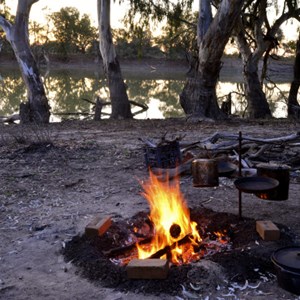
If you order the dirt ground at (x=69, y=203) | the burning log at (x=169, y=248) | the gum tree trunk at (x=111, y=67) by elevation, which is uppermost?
the gum tree trunk at (x=111, y=67)

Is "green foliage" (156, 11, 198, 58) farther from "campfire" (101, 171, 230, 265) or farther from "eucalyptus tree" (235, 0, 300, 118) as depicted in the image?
"campfire" (101, 171, 230, 265)

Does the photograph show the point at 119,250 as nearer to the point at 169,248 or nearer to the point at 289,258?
the point at 169,248

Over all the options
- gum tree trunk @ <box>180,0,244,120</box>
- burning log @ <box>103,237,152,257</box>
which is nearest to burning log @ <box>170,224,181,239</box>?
burning log @ <box>103,237,152,257</box>

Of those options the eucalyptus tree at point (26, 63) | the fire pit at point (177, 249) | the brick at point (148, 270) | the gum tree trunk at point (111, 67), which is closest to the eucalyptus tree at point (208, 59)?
the gum tree trunk at point (111, 67)

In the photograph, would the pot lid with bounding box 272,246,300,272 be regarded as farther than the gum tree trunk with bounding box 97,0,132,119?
No

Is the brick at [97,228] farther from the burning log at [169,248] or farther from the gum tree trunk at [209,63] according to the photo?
the gum tree trunk at [209,63]

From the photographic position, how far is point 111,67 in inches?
545

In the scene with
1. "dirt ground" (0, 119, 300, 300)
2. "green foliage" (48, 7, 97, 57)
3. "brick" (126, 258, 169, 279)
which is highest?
"green foliage" (48, 7, 97, 57)

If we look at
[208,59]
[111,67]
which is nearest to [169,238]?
[208,59]

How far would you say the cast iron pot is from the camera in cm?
289

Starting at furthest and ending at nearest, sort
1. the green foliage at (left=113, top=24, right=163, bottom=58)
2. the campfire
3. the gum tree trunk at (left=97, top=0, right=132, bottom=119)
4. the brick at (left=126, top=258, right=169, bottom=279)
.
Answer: the green foliage at (left=113, top=24, right=163, bottom=58) → the gum tree trunk at (left=97, top=0, right=132, bottom=119) → the campfire → the brick at (left=126, top=258, right=169, bottom=279)

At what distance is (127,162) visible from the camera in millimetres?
7082

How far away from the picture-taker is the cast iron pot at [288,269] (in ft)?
9.48

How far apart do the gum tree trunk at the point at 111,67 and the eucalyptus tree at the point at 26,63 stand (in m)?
2.05
